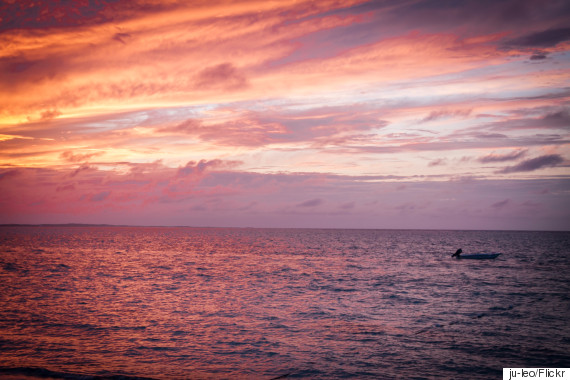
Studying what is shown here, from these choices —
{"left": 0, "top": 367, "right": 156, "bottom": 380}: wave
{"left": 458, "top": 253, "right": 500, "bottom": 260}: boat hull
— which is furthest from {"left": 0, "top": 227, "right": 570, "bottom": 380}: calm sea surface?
{"left": 458, "top": 253, "right": 500, "bottom": 260}: boat hull

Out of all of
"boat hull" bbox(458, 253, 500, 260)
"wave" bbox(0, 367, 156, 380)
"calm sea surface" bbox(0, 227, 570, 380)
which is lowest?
"boat hull" bbox(458, 253, 500, 260)

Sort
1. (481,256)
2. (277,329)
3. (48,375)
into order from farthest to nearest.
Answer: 1. (481,256)
2. (277,329)
3. (48,375)

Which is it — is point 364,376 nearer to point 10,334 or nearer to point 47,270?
point 10,334

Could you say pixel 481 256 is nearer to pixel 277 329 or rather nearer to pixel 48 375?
pixel 277 329

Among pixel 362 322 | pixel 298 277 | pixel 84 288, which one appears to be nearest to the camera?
pixel 362 322

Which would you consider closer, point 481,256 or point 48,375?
point 48,375

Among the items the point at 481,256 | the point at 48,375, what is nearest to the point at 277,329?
the point at 48,375

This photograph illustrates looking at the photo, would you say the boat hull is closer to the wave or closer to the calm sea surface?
the calm sea surface

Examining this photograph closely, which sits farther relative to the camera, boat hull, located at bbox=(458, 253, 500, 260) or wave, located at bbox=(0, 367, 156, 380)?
boat hull, located at bbox=(458, 253, 500, 260)

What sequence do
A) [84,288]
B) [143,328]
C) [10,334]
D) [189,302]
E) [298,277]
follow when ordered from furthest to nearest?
[298,277] < [84,288] < [189,302] < [143,328] < [10,334]

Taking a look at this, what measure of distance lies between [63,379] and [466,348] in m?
20.5

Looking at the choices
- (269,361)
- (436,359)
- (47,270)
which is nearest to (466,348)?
(436,359)

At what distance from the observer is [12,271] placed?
60844mm

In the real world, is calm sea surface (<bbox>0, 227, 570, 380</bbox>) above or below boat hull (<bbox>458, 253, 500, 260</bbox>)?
above
